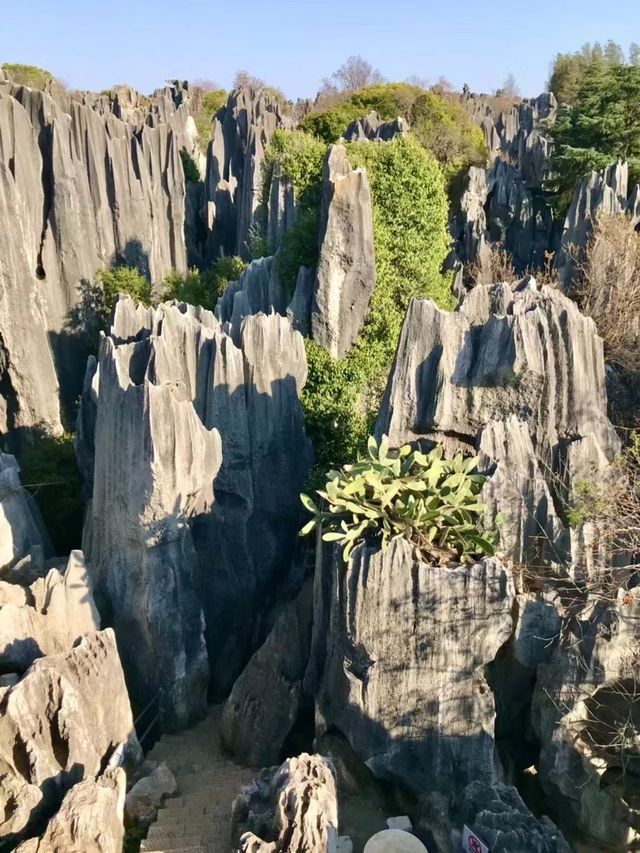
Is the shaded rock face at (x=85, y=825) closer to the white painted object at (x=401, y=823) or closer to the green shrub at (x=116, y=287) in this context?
the white painted object at (x=401, y=823)

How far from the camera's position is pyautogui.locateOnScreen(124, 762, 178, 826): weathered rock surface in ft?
26.8

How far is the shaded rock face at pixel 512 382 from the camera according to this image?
918 cm

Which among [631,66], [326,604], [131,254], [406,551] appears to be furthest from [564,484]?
[631,66]

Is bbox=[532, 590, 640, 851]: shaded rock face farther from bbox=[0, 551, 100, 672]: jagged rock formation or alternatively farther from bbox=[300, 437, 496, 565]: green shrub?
bbox=[0, 551, 100, 672]: jagged rock formation

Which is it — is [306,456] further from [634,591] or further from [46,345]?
[46,345]

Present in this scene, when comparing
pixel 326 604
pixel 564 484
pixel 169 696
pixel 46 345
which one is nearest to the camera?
pixel 326 604

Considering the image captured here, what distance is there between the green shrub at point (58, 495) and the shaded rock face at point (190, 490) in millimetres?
1988

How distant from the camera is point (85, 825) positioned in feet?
22.9

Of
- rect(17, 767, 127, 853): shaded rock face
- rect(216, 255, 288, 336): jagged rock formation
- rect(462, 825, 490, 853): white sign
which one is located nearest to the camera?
rect(462, 825, 490, 853): white sign

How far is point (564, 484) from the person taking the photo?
9078mm

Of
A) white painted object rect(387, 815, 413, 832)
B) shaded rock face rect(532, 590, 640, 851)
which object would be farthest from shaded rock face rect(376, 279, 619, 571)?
white painted object rect(387, 815, 413, 832)

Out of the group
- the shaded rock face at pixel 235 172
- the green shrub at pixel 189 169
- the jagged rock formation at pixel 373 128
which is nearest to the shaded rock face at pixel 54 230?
the shaded rock face at pixel 235 172

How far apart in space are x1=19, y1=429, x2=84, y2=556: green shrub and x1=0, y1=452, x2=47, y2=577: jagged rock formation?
2.02 metres

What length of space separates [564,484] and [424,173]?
899 cm
